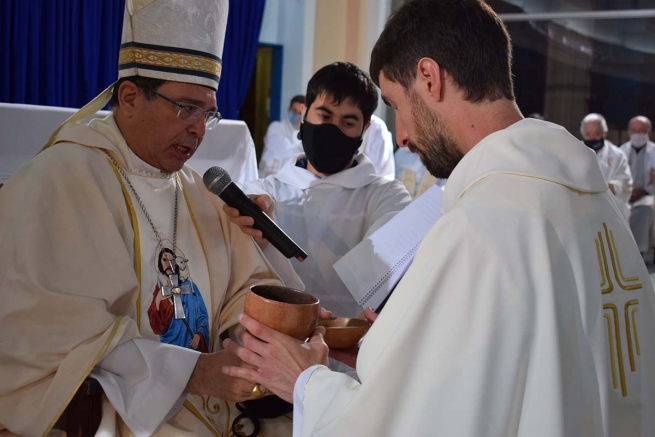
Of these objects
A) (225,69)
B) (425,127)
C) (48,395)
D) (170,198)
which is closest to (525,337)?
(425,127)

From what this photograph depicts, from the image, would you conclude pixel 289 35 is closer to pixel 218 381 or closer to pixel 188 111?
pixel 188 111

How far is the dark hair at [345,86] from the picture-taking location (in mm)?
3295

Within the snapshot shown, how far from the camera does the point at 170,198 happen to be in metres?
2.57

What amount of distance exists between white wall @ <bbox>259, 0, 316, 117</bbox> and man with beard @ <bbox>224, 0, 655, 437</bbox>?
968cm

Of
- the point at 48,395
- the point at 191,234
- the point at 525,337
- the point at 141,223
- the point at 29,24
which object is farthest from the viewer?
the point at 29,24

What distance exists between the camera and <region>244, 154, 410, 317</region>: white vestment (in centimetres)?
335

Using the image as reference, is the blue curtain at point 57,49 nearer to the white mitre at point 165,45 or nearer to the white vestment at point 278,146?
the white vestment at point 278,146

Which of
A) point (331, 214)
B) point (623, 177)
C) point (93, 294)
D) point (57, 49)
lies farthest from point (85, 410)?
point (623, 177)

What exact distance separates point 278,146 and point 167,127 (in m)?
8.43

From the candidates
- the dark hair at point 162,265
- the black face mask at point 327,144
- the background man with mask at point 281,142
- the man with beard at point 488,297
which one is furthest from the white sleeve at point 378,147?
the man with beard at point 488,297

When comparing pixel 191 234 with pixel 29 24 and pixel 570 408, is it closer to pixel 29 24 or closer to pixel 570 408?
pixel 570 408

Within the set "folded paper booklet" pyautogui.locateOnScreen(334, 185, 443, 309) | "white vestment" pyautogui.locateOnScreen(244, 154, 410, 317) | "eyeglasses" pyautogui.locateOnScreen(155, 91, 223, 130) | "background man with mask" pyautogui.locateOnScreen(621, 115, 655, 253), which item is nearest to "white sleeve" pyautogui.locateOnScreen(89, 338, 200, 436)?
"eyeglasses" pyautogui.locateOnScreen(155, 91, 223, 130)

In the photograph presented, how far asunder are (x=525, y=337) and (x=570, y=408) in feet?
0.59

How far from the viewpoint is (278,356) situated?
1.79m
